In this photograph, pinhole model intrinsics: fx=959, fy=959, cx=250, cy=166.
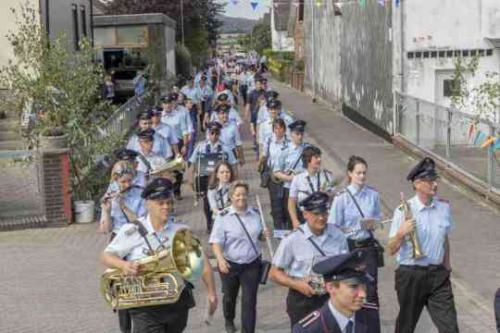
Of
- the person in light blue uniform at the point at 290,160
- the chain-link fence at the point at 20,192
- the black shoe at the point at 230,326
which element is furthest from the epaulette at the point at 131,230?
the chain-link fence at the point at 20,192

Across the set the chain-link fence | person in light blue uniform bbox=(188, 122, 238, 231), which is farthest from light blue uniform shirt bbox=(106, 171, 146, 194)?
the chain-link fence

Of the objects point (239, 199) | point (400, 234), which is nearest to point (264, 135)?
point (239, 199)

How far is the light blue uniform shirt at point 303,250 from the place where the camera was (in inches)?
275

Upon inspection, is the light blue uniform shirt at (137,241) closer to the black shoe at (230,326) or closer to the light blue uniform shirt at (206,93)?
the black shoe at (230,326)

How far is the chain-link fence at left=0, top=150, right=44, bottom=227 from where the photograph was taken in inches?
604

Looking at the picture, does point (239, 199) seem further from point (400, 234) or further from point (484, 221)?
point (484, 221)

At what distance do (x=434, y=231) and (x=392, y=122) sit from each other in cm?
1698

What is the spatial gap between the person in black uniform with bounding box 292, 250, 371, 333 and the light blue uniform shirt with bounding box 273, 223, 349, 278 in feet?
6.44

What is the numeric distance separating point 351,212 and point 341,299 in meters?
3.90

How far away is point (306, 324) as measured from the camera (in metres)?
4.93

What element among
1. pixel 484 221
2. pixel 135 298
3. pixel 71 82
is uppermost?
pixel 71 82

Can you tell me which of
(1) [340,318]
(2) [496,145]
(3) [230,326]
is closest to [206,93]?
(2) [496,145]

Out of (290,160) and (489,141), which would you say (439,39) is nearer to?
(489,141)

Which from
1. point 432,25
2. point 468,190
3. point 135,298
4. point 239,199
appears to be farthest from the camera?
point 432,25
